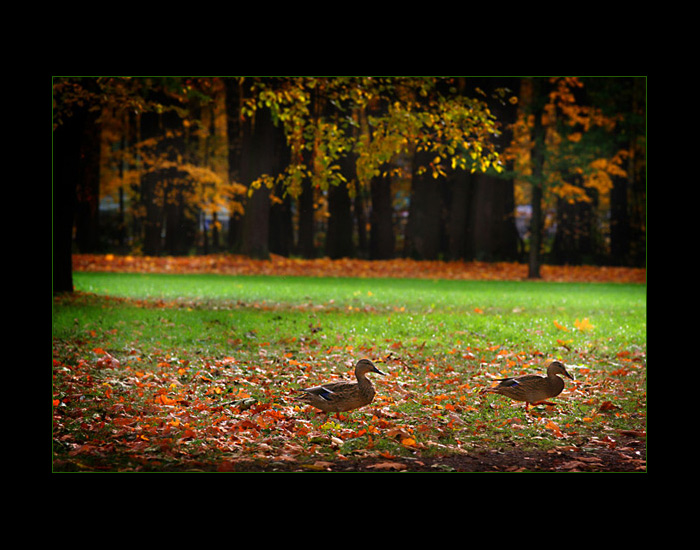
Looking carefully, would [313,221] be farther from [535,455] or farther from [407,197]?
[535,455]

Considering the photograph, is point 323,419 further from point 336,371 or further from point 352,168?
point 352,168

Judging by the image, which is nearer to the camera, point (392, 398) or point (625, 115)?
point (392, 398)

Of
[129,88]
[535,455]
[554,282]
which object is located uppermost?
[129,88]

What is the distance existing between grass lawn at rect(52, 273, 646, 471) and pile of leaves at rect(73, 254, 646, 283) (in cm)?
20

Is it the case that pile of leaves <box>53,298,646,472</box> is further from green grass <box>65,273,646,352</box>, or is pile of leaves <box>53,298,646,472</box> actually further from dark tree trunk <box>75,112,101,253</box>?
dark tree trunk <box>75,112,101,253</box>

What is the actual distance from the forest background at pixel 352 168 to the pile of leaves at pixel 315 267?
0.47 feet

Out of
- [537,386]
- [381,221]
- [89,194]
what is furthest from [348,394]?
[89,194]

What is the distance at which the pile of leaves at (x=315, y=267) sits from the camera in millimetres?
9656

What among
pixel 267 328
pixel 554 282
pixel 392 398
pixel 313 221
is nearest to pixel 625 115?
pixel 554 282

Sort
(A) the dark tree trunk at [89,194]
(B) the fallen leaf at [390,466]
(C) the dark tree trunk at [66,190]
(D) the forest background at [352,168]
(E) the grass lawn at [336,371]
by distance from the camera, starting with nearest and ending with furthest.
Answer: (B) the fallen leaf at [390,466], (E) the grass lawn at [336,371], (D) the forest background at [352,168], (C) the dark tree trunk at [66,190], (A) the dark tree trunk at [89,194]

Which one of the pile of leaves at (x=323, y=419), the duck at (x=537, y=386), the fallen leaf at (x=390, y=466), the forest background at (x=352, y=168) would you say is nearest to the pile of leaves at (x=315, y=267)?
the forest background at (x=352, y=168)

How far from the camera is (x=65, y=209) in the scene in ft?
32.2

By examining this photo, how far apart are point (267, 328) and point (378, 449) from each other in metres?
4.21

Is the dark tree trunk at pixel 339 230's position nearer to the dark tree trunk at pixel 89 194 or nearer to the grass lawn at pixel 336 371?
the grass lawn at pixel 336 371
